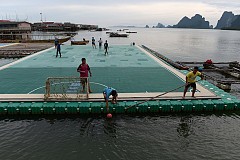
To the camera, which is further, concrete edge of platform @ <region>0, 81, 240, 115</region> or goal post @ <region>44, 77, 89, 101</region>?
goal post @ <region>44, 77, 89, 101</region>

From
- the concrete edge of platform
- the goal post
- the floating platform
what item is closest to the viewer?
the concrete edge of platform

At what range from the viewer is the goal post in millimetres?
14116

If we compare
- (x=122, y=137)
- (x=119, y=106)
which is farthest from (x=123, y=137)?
(x=119, y=106)

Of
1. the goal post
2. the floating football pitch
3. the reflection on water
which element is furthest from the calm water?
the floating football pitch

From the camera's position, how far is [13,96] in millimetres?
14664

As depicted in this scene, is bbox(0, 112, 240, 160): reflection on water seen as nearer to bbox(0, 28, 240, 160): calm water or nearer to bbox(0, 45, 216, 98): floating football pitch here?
bbox(0, 28, 240, 160): calm water

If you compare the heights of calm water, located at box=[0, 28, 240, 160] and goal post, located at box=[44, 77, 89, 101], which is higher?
goal post, located at box=[44, 77, 89, 101]

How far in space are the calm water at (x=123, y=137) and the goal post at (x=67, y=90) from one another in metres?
1.40

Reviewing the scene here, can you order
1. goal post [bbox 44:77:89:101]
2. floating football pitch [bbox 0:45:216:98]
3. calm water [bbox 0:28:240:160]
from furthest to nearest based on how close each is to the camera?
floating football pitch [bbox 0:45:216:98] → goal post [bbox 44:77:89:101] → calm water [bbox 0:28:240:160]

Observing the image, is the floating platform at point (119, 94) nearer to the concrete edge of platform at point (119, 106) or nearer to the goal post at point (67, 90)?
the concrete edge of platform at point (119, 106)

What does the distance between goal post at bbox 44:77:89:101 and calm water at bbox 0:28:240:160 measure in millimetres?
1399

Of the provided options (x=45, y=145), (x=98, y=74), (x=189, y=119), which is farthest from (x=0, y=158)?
(x=98, y=74)

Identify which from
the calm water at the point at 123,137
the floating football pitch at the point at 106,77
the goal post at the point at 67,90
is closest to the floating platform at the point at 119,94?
the floating football pitch at the point at 106,77

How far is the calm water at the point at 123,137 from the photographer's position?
33.7 ft
